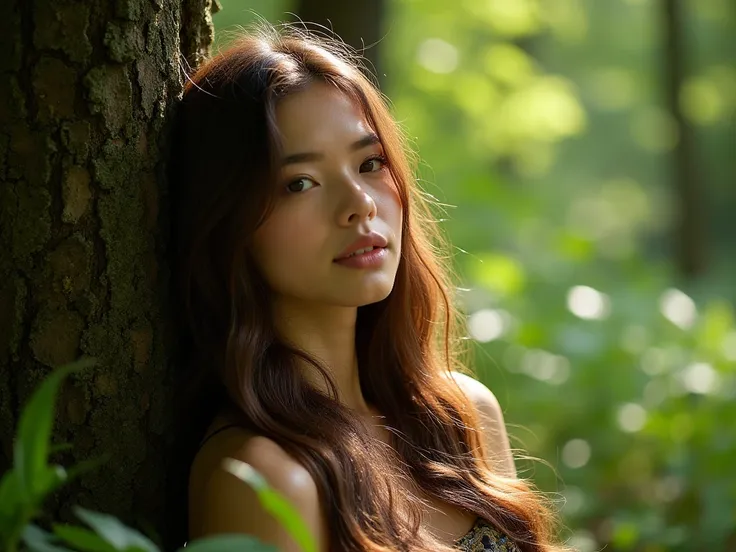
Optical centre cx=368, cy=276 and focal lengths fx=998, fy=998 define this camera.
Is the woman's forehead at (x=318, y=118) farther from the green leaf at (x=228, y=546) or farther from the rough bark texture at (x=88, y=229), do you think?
the green leaf at (x=228, y=546)

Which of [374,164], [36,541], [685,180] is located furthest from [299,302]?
[685,180]

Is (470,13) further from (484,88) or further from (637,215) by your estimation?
(637,215)

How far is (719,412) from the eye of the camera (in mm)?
4441

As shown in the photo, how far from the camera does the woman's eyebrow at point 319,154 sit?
6.44 feet

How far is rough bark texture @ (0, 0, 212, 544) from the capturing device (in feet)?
5.60

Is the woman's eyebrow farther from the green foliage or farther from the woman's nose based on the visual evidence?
the green foliage

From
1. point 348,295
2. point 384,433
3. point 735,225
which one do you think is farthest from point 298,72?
point 735,225

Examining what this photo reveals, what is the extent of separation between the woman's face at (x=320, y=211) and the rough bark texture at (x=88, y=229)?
0.80 ft

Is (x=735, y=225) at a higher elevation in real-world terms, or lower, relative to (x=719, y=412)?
lower

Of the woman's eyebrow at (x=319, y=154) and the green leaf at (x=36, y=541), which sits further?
the woman's eyebrow at (x=319, y=154)

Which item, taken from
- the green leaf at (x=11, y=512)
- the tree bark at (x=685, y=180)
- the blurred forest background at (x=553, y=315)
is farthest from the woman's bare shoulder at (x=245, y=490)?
the tree bark at (x=685, y=180)

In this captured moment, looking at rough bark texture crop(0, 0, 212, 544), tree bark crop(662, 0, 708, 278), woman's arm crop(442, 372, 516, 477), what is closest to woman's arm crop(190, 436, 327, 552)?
rough bark texture crop(0, 0, 212, 544)

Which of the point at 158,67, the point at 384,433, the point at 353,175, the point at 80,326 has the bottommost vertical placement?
the point at 384,433

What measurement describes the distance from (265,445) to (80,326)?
40cm
